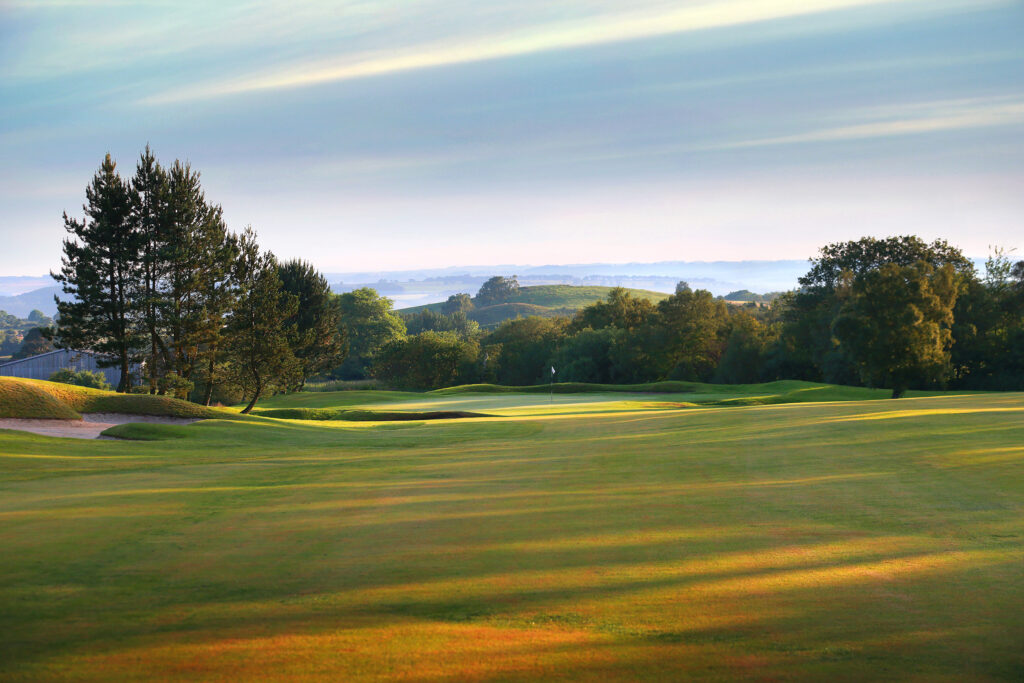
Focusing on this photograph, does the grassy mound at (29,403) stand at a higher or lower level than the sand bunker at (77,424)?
higher

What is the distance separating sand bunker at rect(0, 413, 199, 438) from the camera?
1970 centimetres

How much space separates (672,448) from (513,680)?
1005 cm

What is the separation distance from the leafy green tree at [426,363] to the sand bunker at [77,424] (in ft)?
194

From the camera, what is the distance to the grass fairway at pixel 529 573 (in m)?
4.01

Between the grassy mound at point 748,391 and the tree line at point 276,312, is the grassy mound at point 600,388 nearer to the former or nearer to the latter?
the grassy mound at point 748,391

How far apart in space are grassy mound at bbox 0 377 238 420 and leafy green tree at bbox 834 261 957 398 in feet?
111

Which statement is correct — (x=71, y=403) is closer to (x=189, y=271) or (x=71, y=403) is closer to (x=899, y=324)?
(x=189, y=271)

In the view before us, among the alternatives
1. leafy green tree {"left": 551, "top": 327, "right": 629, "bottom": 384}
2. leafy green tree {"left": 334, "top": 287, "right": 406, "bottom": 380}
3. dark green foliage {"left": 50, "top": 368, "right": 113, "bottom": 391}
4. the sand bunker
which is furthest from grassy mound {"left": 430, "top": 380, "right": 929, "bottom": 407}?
leafy green tree {"left": 334, "top": 287, "right": 406, "bottom": 380}

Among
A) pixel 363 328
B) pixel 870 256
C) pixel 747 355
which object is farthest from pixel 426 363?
pixel 870 256

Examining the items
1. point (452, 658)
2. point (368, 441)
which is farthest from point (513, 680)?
point (368, 441)

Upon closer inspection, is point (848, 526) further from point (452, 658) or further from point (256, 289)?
point (256, 289)

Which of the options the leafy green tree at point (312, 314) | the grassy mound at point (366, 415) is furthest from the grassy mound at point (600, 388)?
the grassy mound at point (366, 415)

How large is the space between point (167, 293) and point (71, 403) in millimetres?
19852

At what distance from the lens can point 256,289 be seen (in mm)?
41344
